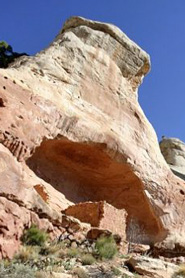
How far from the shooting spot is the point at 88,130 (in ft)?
50.8

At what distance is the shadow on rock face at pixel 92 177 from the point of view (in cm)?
1638

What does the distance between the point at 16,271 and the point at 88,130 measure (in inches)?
310

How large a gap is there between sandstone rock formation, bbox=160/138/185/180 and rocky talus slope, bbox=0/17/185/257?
14276 millimetres

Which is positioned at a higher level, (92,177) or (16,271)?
(92,177)

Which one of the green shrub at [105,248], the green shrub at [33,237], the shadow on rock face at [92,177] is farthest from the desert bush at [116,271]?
the shadow on rock face at [92,177]

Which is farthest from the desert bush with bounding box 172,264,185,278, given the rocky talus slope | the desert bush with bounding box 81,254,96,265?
the rocky talus slope

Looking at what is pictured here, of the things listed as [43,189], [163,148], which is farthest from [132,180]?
[163,148]

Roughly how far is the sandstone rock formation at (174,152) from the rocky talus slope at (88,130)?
14.3m

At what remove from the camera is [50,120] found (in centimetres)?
1419

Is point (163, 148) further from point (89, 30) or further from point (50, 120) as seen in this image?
point (50, 120)

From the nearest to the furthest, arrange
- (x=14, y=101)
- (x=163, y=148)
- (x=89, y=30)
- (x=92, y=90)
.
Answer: (x=14, y=101), (x=92, y=90), (x=89, y=30), (x=163, y=148)

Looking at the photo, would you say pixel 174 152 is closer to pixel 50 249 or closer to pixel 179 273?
pixel 179 273

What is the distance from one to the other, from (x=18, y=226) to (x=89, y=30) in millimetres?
12041

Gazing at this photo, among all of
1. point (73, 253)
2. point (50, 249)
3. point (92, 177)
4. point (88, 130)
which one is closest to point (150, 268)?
point (73, 253)
